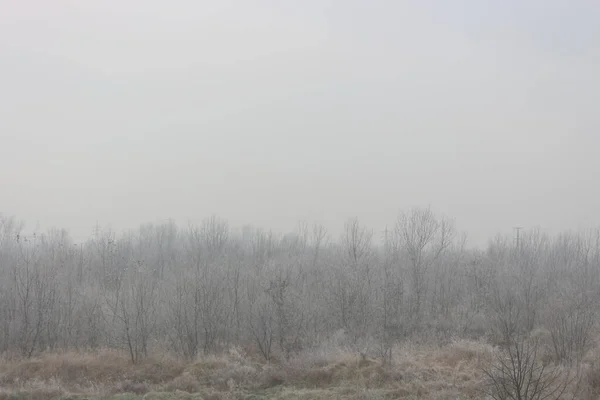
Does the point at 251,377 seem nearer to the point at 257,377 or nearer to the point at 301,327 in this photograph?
the point at 257,377

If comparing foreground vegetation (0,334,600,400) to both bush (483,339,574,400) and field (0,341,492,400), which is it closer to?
field (0,341,492,400)

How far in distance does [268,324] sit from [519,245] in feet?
104

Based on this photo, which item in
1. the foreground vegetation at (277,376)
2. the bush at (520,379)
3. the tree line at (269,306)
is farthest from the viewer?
the tree line at (269,306)

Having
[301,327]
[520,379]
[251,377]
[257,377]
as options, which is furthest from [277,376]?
[520,379]

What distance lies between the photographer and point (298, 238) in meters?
53.1

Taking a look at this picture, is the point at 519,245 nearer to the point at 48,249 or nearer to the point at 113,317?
the point at 113,317

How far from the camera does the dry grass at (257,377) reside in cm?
1342

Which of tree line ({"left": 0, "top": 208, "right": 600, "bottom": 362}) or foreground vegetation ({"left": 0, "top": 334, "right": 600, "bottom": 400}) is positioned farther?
tree line ({"left": 0, "top": 208, "right": 600, "bottom": 362})

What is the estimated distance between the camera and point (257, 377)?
51.0 feet

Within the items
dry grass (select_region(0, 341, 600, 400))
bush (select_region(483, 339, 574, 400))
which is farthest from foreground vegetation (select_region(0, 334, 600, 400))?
bush (select_region(483, 339, 574, 400))

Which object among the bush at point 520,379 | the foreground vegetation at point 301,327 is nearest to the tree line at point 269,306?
the foreground vegetation at point 301,327

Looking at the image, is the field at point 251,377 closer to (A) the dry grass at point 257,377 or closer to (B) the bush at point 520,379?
(A) the dry grass at point 257,377

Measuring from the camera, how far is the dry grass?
13.4 metres

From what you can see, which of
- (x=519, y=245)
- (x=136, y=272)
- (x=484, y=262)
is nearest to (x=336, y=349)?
(x=136, y=272)
